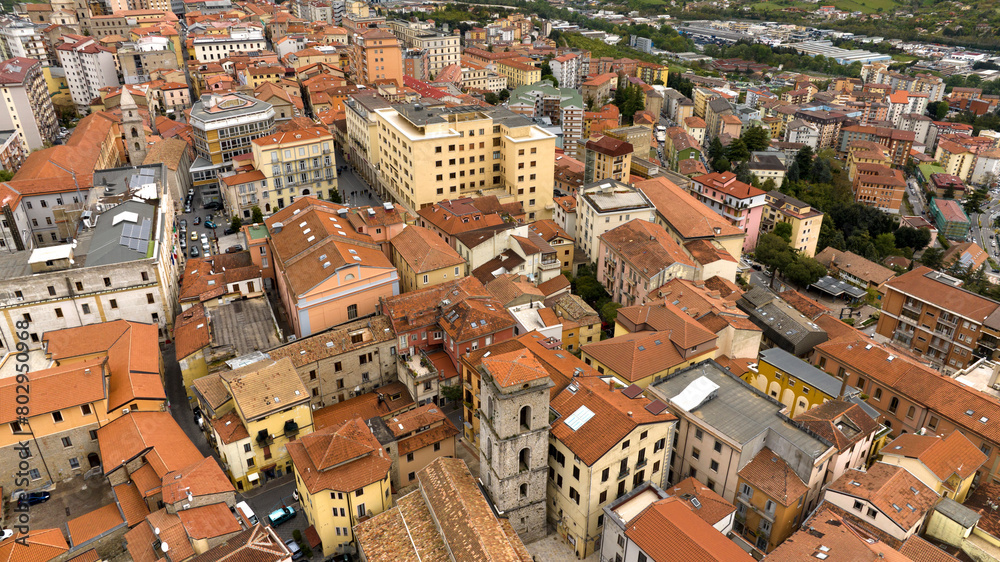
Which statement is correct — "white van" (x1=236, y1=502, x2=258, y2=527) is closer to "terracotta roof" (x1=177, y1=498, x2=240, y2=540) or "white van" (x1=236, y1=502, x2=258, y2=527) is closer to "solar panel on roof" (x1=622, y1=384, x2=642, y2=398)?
"terracotta roof" (x1=177, y1=498, x2=240, y2=540)

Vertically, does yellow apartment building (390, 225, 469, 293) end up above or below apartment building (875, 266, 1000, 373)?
above

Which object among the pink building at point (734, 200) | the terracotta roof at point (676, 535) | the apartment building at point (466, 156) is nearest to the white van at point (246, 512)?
the terracotta roof at point (676, 535)

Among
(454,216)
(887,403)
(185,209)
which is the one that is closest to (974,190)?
(887,403)

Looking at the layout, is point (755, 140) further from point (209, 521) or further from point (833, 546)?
point (209, 521)

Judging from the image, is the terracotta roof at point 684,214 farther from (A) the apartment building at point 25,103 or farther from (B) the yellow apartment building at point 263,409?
(A) the apartment building at point 25,103

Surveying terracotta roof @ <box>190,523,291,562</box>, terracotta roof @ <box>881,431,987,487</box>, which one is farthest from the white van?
terracotta roof @ <box>881,431,987,487</box>

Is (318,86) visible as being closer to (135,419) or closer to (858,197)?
(135,419)

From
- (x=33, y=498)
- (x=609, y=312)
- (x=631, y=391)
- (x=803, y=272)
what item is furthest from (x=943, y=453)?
(x=33, y=498)
